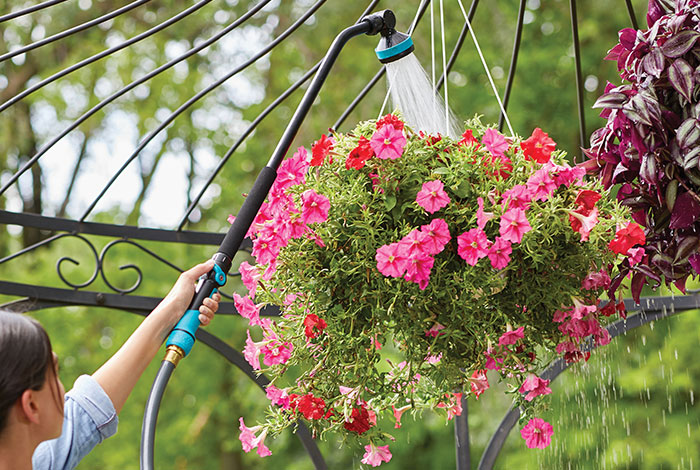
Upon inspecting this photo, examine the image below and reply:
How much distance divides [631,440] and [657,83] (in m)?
4.04

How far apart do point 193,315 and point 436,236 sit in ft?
1.34

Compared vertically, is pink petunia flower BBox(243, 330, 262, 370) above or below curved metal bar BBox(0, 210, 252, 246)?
below

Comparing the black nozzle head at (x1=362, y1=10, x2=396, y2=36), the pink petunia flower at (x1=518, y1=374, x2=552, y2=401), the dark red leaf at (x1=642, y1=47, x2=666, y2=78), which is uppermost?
the black nozzle head at (x1=362, y1=10, x2=396, y2=36)

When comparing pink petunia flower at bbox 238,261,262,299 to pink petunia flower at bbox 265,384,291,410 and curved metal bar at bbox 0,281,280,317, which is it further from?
curved metal bar at bbox 0,281,280,317

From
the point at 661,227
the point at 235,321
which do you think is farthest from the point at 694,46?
the point at 235,321

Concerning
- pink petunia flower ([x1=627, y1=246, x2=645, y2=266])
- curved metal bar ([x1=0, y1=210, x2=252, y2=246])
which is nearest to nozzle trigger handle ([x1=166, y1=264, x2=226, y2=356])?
pink petunia flower ([x1=627, y1=246, x2=645, y2=266])

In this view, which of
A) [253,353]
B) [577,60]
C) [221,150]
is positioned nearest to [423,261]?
[253,353]

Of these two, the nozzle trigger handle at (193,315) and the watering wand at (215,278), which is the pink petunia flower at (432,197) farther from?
the nozzle trigger handle at (193,315)

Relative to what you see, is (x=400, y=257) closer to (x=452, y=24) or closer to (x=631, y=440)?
(x=631, y=440)

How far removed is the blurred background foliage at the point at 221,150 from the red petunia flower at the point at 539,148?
369 cm

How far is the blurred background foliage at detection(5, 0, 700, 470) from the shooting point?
5.30 m

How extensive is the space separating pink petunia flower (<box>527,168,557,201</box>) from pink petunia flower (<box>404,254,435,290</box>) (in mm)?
206

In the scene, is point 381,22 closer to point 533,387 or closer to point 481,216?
point 481,216

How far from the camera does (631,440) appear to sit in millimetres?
4895
